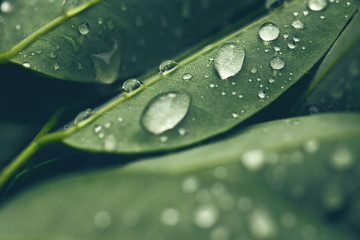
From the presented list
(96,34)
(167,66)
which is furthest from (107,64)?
(167,66)

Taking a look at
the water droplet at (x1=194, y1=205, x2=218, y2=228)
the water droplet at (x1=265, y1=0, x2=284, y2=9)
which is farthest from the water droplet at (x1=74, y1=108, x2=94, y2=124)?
the water droplet at (x1=265, y1=0, x2=284, y2=9)

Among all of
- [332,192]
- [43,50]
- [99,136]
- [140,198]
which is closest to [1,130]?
[43,50]

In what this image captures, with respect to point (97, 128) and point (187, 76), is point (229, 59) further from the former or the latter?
point (97, 128)

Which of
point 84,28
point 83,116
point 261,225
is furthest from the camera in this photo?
point 84,28

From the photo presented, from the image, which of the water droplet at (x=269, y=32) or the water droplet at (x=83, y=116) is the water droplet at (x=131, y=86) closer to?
the water droplet at (x=83, y=116)

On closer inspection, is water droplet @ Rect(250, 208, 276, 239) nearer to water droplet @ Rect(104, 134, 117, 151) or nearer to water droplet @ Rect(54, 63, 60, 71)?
water droplet @ Rect(104, 134, 117, 151)

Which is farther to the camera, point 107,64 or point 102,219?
point 107,64

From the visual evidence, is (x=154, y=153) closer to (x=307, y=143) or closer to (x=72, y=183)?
(x=72, y=183)
